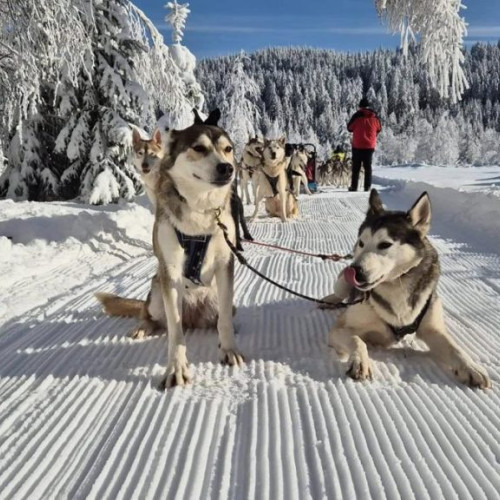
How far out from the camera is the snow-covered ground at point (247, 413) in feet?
5.34

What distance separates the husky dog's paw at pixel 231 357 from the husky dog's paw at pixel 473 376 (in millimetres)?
1098

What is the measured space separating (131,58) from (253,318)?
9229mm

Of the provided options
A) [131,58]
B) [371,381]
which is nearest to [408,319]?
[371,381]

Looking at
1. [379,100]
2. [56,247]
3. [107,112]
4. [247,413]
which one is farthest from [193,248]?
[379,100]

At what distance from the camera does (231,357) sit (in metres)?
2.63

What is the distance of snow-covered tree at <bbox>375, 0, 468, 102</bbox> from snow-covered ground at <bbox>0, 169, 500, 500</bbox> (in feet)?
17.8

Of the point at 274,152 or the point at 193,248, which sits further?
the point at 274,152

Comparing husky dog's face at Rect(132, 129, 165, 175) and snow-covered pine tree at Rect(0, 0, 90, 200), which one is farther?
husky dog's face at Rect(132, 129, 165, 175)

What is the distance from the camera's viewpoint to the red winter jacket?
13023mm

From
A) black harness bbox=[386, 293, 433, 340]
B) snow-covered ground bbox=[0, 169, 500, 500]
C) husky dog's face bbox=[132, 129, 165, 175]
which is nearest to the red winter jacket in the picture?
husky dog's face bbox=[132, 129, 165, 175]

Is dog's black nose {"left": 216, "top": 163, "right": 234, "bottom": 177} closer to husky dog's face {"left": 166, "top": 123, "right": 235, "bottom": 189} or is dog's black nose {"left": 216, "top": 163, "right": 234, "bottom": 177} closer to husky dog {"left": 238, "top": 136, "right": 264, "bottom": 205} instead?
husky dog's face {"left": 166, "top": 123, "right": 235, "bottom": 189}

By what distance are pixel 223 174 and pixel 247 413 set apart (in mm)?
1208

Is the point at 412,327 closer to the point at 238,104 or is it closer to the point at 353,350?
the point at 353,350

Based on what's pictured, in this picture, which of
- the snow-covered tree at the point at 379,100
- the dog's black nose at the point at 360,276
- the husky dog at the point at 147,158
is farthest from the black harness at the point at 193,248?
the snow-covered tree at the point at 379,100
